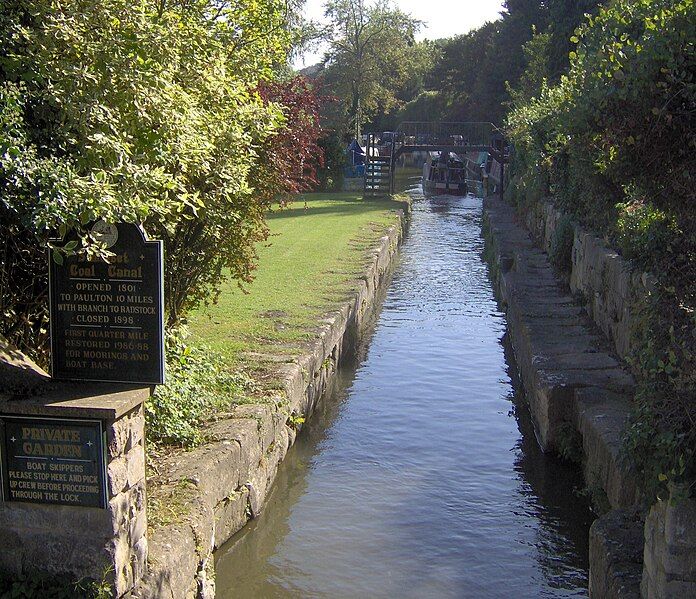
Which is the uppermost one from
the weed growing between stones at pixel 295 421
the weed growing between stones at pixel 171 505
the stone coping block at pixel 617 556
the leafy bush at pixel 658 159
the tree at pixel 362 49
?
the tree at pixel 362 49

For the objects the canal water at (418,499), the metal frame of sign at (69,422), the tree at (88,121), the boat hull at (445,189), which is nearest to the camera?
the tree at (88,121)

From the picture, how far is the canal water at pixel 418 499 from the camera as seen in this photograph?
7145 mm

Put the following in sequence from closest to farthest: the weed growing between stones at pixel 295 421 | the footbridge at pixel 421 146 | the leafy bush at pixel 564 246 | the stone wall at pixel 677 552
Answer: the stone wall at pixel 677 552 → the weed growing between stones at pixel 295 421 → the leafy bush at pixel 564 246 → the footbridge at pixel 421 146

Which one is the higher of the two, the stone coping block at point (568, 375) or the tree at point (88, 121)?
the tree at point (88, 121)

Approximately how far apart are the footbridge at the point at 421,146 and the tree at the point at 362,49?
7.89 feet

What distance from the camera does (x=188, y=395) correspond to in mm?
7828

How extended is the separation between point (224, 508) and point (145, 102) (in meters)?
3.37

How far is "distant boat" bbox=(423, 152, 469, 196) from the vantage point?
4119 cm

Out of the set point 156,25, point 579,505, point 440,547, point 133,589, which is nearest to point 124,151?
point 156,25

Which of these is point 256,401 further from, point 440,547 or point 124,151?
point 124,151

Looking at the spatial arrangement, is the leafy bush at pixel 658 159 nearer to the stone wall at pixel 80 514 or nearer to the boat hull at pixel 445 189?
the stone wall at pixel 80 514

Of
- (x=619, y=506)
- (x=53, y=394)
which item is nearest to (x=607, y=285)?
(x=619, y=506)

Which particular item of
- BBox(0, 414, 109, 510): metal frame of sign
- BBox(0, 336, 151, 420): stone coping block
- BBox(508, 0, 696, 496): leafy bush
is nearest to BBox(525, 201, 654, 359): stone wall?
BBox(508, 0, 696, 496): leafy bush

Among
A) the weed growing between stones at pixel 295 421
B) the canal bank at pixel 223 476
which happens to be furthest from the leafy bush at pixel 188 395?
the weed growing between stones at pixel 295 421
